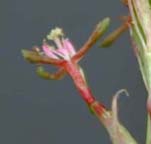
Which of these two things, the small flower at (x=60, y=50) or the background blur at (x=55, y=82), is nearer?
the small flower at (x=60, y=50)

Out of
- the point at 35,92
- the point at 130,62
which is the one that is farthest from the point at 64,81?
the point at 130,62

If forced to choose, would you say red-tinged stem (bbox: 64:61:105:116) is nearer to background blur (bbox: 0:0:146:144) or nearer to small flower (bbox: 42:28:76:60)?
small flower (bbox: 42:28:76:60)

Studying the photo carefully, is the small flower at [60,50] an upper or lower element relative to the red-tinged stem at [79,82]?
upper

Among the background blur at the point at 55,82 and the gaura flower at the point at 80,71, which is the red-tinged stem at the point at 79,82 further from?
the background blur at the point at 55,82

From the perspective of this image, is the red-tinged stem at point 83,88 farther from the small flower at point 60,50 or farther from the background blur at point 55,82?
the background blur at point 55,82

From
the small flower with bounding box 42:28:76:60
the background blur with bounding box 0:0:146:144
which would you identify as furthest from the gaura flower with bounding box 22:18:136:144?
the background blur with bounding box 0:0:146:144

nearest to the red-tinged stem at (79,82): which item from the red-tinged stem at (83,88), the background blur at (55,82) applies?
the red-tinged stem at (83,88)
